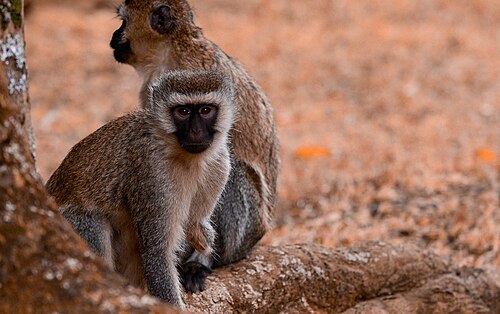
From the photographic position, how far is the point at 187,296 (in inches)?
179

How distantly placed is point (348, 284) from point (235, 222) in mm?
780

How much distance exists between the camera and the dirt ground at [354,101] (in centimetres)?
771

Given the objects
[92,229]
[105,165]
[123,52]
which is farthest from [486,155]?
[92,229]

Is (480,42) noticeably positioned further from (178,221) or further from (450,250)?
(178,221)

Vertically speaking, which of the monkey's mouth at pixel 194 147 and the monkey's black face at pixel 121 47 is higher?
the monkey's black face at pixel 121 47

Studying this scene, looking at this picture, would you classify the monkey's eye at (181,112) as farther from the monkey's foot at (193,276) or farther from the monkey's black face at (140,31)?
the monkey's black face at (140,31)

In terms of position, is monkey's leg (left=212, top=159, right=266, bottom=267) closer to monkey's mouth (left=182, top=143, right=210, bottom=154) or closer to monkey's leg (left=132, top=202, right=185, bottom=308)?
monkey's leg (left=132, top=202, right=185, bottom=308)

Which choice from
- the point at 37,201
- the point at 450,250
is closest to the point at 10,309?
the point at 37,201

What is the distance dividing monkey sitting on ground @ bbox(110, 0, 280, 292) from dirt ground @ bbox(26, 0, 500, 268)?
5.11 ft

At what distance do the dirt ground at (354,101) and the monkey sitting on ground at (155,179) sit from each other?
266 centimetres

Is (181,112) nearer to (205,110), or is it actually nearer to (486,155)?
(205,110)

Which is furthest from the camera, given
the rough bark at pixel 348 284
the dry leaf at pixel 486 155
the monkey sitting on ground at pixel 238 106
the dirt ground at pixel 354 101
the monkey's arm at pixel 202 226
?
the dry leaf at pixel 486 155

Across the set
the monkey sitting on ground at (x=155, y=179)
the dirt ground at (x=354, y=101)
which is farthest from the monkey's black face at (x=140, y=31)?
the dirt ground at (x=354, y=101)

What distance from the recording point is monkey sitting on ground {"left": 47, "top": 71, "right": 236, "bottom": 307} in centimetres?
418
